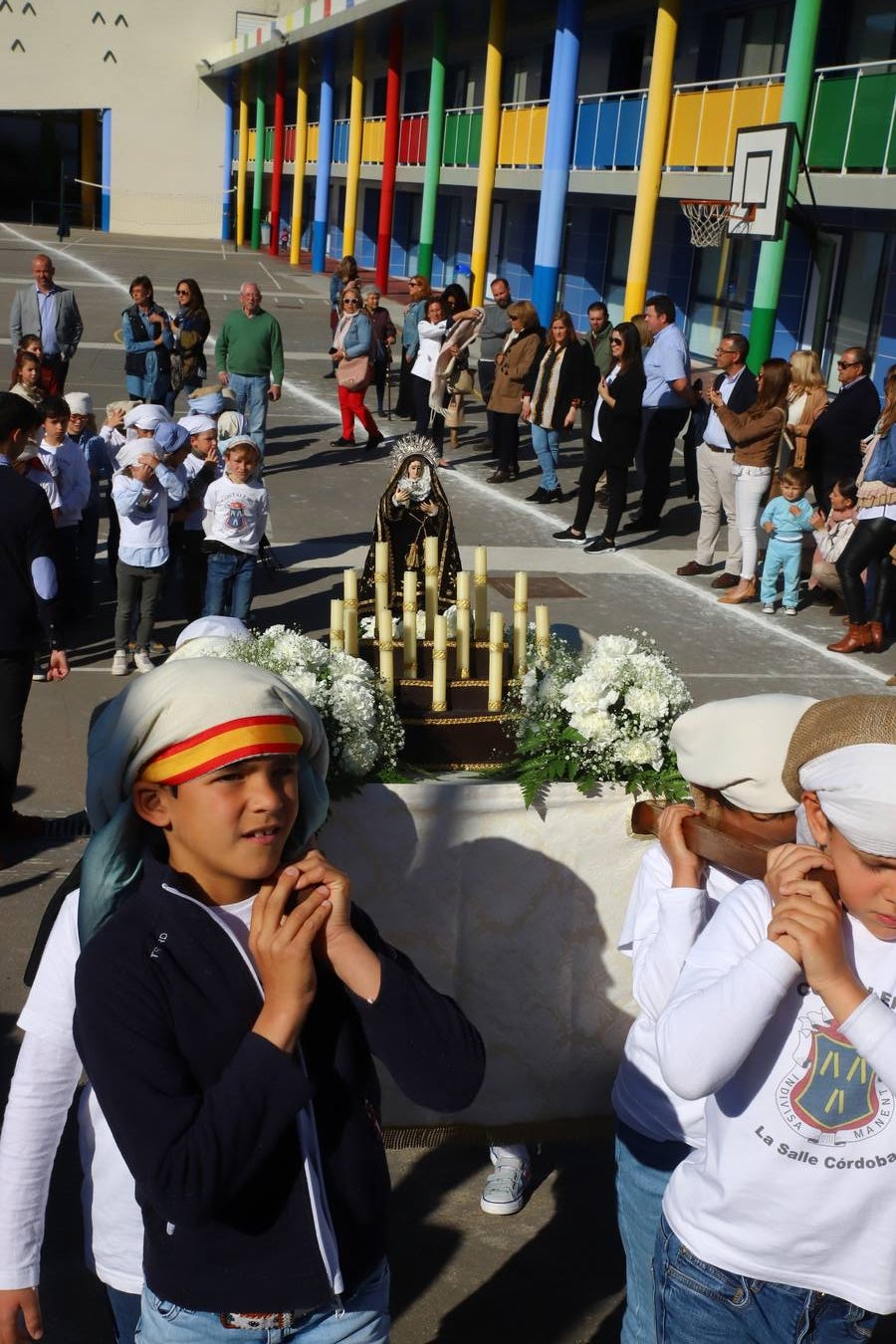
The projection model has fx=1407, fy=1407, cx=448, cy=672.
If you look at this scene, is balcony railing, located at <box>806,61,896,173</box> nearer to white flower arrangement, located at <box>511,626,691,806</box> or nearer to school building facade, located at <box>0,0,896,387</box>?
school building facade, located at <box>0,0,896,387</box>

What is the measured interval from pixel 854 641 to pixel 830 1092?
28.8 ft

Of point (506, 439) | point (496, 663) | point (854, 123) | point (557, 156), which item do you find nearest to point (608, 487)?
point (506, 439)

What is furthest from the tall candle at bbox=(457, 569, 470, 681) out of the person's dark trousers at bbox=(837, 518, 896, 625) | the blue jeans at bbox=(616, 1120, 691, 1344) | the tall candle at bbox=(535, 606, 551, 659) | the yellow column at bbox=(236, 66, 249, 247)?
the yellow column at bbox=(236, 66, 249, 247)

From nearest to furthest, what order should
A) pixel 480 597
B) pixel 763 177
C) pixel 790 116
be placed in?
pixel 480 597, pixel 763 177, pixel 790 116

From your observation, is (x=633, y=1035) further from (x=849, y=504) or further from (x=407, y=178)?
(x=407, y=178)

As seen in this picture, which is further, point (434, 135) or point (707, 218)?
point (434, 135)

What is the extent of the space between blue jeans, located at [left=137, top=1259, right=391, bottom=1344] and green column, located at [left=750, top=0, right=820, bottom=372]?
1551cm

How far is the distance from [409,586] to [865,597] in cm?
689

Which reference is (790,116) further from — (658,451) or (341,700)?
(341,700)

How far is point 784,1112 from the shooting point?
2273 mm

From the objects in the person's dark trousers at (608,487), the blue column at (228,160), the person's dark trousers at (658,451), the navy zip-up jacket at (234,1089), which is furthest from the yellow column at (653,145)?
the blue column at (228,160)

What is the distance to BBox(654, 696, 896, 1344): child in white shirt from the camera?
6.99 ft

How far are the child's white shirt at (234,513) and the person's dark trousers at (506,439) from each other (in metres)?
6.90

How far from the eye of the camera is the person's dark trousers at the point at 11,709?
6246 mm
